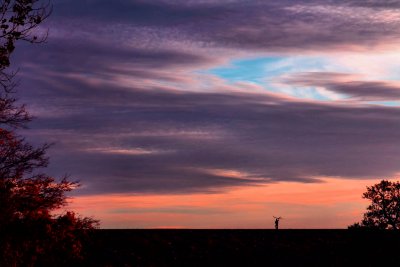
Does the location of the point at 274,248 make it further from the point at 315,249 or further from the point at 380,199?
the point at 380,199

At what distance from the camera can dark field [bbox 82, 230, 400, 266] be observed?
119ft

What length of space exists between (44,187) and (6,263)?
4.50 m

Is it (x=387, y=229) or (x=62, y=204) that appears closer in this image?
(x=62, y=204)

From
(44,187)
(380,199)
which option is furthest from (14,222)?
(380,199)

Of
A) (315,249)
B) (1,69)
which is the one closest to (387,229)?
(315,249)

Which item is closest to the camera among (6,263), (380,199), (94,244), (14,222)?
(6,263)

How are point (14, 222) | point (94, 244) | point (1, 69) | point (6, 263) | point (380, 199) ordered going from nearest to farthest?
point (1, 69) → point (6, 263) → point (14, 222) → point (380, 199) → point (94, 244)

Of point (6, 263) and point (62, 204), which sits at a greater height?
point (62, 204)

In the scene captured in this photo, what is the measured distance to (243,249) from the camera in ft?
148

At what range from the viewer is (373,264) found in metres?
35.4

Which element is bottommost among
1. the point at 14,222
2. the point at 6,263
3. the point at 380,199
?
the point at 6,263

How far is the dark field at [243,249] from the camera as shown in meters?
36.2

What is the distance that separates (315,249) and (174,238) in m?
11.4

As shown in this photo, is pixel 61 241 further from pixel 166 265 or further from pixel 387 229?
pixel 387 229
